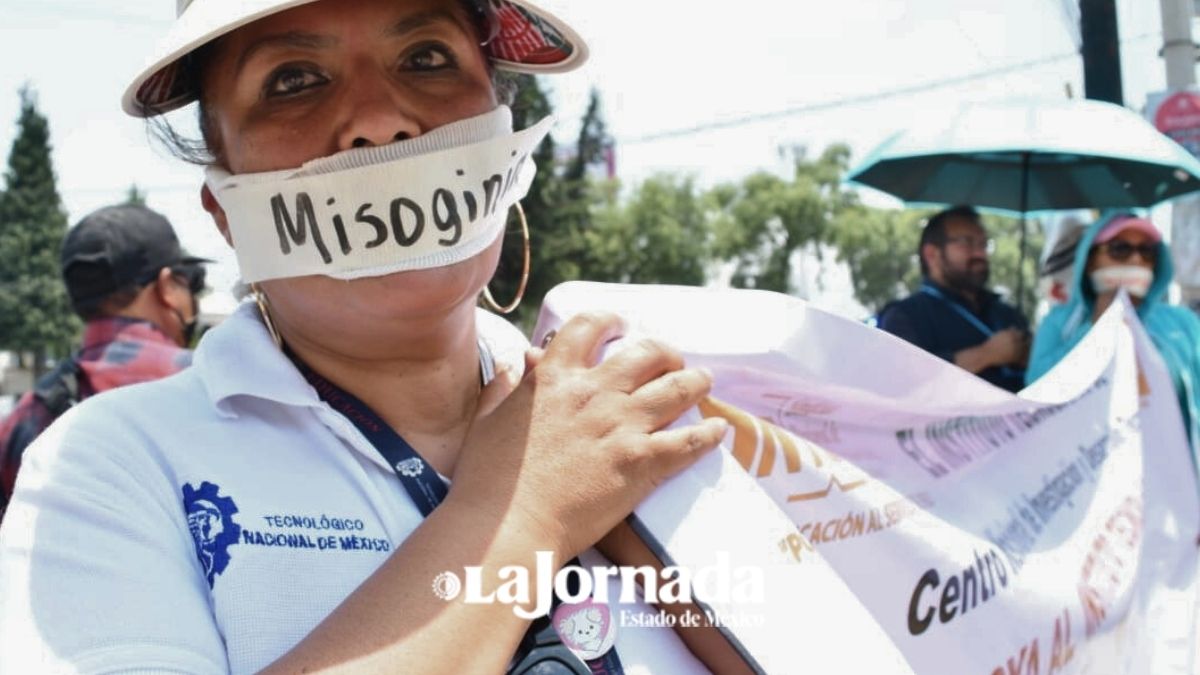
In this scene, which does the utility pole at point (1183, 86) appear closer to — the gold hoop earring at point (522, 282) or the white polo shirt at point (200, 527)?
the gold hoop earring at point (522, 282)

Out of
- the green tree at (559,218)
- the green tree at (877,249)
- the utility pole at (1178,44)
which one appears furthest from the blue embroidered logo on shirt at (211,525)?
the green tree at (877,249)

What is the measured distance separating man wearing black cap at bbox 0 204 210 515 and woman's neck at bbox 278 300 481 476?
1.90 metres

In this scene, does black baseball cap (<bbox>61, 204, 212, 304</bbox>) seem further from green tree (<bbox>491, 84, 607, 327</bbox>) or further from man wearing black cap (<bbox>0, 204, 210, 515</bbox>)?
green tree (<bbox>491, 84, 607, 327</bbox>)

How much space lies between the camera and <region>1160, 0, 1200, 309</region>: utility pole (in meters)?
6.37

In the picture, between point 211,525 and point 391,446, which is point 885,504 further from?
point 211,525

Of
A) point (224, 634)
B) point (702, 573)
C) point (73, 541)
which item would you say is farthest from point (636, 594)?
point (73, 541)

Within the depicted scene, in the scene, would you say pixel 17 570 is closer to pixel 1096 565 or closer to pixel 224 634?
pixel 224 634

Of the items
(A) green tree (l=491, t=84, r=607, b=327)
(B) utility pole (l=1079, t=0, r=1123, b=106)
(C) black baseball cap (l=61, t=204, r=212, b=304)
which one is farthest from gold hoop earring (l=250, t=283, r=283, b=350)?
(A) green tree (l=491, t=84, r=607, b=327)

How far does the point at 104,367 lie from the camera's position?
10.4ft

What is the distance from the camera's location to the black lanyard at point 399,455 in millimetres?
1265

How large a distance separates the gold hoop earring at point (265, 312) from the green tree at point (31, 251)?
58.5 meters

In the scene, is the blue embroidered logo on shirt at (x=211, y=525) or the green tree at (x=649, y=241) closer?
the blue embroidered logo on shirt at (x=211, y=525)

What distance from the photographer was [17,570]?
1.11m

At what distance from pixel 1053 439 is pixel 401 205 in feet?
6.62
